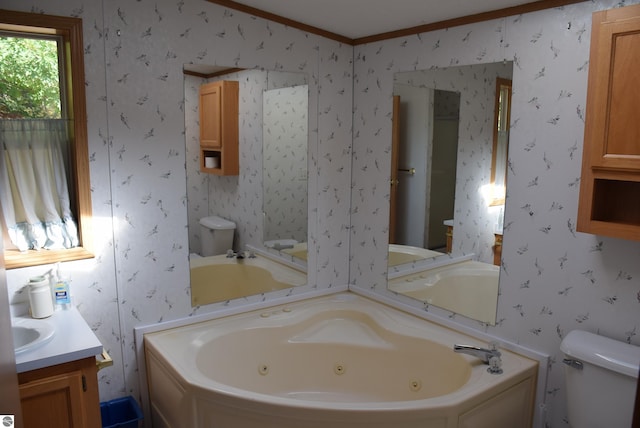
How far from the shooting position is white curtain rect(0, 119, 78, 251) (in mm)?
2262

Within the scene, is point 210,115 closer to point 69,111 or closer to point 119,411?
point 69,111

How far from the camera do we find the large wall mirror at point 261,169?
2.69 metres

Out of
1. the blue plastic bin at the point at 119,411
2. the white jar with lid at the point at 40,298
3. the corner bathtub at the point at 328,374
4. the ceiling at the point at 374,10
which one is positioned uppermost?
the ceiling at the point at 374,10

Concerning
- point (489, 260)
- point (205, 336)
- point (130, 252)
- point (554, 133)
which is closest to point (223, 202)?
point (130, 252)

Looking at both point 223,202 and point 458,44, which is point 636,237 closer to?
point 458,44

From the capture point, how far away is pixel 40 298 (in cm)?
219

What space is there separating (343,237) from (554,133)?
153 centimetres

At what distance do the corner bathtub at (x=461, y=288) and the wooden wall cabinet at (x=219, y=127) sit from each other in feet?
4.14

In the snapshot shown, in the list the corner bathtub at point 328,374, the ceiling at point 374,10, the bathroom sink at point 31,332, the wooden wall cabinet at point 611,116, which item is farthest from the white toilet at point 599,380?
the bathroom sink at point 31,332

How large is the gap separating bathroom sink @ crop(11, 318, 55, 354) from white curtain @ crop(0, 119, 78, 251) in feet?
1.19

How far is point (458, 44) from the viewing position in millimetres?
2592

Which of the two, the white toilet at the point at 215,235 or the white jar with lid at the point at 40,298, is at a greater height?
the white toilet at the point at 215,235

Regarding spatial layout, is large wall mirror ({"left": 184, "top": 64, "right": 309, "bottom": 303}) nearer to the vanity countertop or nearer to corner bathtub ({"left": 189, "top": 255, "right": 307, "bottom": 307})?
corner bathtub ({"left": 189, "top": 255, "right": 307, "bottom": 307})

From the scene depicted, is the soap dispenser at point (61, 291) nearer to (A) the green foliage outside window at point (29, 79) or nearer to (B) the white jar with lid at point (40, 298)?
(B) the white jar with lid at point (40, 298)
